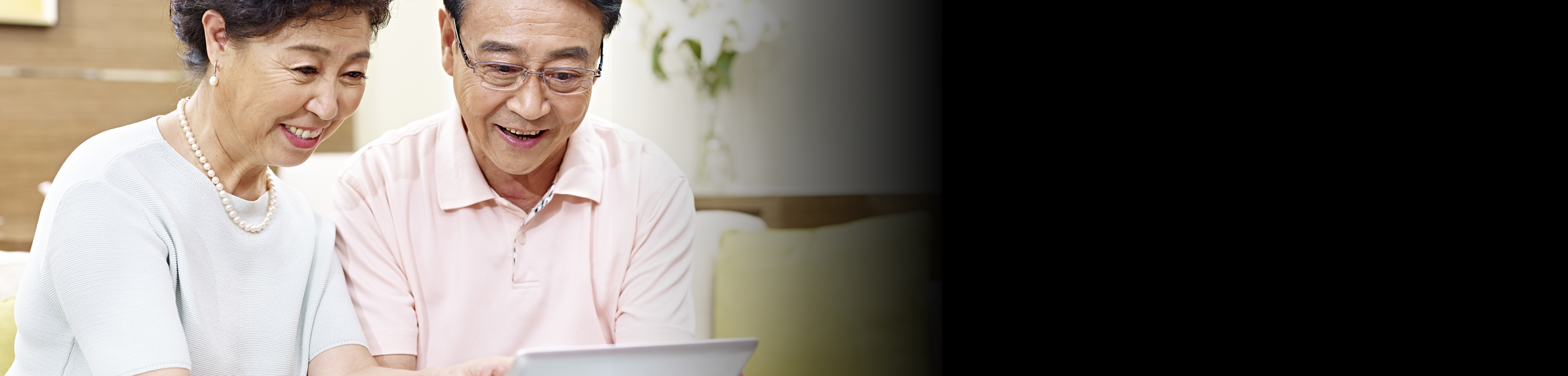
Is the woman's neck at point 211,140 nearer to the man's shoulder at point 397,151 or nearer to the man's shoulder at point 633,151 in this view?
the man's shoulder at point 397,151

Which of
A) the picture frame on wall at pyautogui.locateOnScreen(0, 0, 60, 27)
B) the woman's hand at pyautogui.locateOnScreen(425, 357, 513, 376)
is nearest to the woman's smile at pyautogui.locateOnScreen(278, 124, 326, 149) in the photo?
the woman's hand at pyautogui.locateOnScreen(425, 357, 513, 376)

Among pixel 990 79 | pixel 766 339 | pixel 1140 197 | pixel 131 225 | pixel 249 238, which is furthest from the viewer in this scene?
pixel 766 339

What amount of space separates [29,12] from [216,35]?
1361 mm

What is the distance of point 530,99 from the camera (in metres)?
1.13

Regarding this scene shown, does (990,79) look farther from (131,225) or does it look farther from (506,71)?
(131,225)

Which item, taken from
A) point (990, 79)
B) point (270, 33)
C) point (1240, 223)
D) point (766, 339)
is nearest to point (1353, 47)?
point (1240, 223)

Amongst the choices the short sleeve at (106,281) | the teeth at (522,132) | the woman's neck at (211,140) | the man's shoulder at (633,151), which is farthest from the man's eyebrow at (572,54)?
the short sleeve at (106,281)

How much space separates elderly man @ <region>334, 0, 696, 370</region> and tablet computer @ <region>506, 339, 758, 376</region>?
30 cm

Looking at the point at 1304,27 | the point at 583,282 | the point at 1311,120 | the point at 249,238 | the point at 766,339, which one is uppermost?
the point at 1304,27

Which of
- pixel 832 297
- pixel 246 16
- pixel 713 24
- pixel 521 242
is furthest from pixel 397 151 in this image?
pixel 832 297

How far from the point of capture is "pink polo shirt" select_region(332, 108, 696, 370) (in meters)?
1.24

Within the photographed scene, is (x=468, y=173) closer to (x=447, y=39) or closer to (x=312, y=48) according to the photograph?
(x=447, y=39)

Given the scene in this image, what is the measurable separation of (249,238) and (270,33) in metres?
0.24

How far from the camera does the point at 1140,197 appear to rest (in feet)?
→ 4.08
